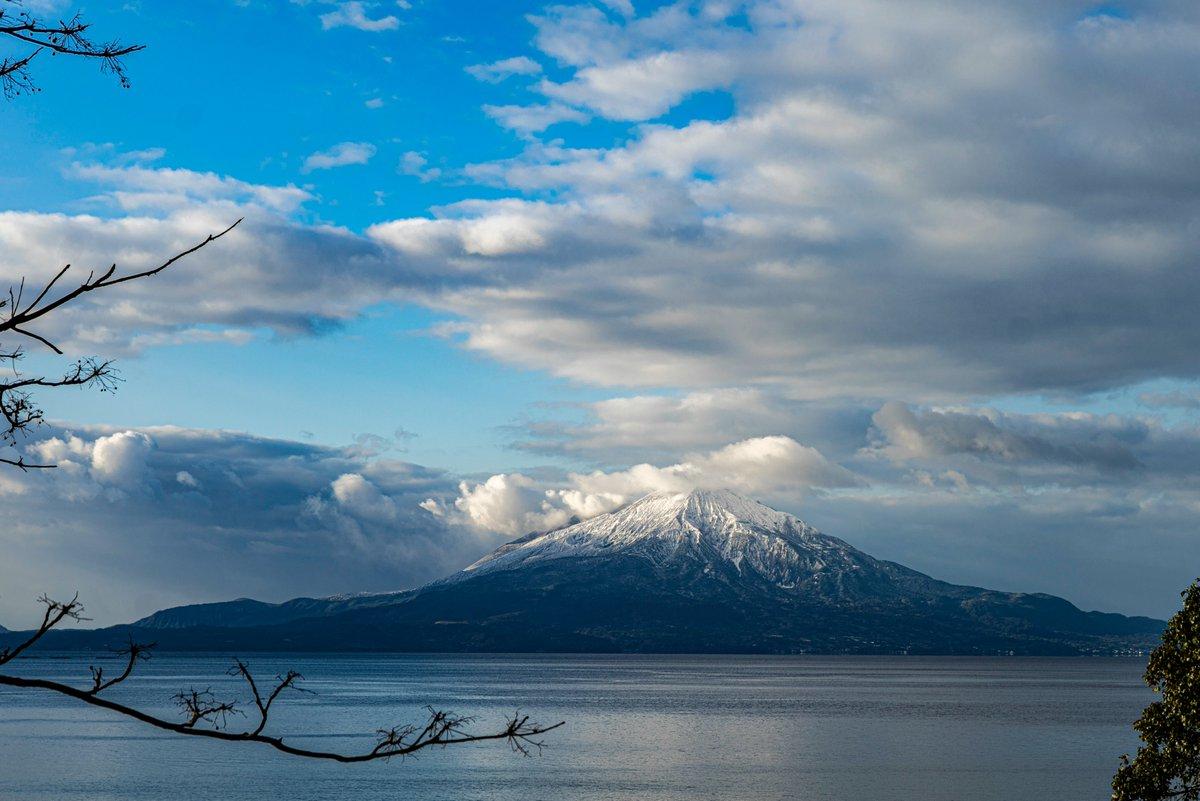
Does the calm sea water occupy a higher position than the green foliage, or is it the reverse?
the green foliage

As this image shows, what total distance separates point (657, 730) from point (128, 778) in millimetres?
74991

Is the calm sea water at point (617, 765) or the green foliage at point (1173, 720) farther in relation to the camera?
the calm sea water at point (617, 765)

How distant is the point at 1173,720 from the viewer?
44719mm

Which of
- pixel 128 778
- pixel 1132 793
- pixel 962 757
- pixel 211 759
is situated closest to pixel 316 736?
pixel 211 759

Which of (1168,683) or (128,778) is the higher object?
(1168,683)

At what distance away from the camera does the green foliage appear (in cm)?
4409

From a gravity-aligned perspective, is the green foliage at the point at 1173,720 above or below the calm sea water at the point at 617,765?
above

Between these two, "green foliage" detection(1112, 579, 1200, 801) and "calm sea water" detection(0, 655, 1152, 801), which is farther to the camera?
"calm sea water" detection(0, 655, 1152, 801)

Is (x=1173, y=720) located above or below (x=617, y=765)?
above

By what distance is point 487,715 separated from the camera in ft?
614

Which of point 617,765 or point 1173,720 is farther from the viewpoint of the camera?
point 617,765

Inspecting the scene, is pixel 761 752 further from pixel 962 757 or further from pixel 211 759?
pixel 211 759

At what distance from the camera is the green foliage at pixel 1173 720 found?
4409 cm

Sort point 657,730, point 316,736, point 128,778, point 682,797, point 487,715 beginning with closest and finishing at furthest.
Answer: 1. point 682,797
2. point 128,778
3. point 316,736
4. point 657,730
5. point 487,715
